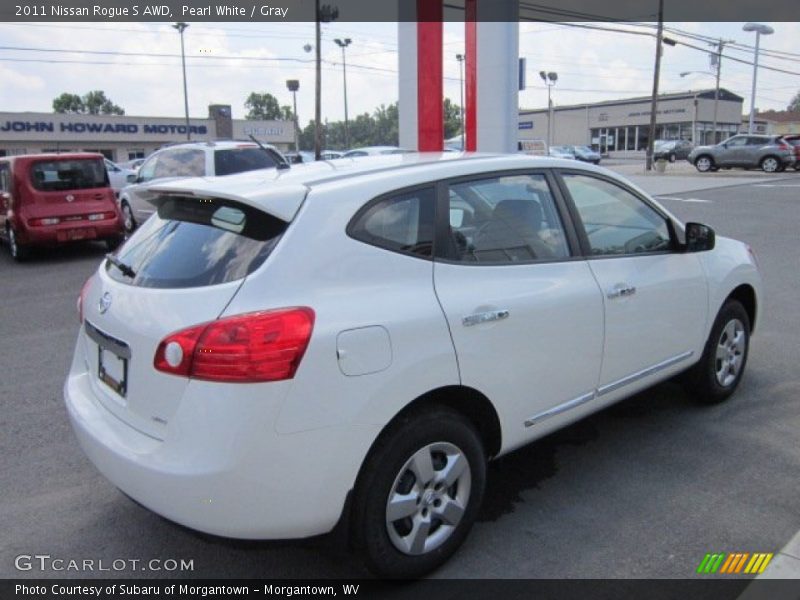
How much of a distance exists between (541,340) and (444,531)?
0.94 m

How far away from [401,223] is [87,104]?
12375 centimetres

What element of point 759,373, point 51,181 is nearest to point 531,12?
point 51,181

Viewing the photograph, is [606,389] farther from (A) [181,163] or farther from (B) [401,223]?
(A) [181,163]

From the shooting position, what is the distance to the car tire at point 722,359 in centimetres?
434

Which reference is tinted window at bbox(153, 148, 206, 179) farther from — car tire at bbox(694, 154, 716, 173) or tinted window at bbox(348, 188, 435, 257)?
car tire at bbox(694, 154, 716, 173)

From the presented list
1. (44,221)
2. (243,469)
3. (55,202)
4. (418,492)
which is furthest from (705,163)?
(243,469)

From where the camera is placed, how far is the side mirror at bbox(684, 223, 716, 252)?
4062 mm

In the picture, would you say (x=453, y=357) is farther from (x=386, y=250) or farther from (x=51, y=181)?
(x=51, y=181)

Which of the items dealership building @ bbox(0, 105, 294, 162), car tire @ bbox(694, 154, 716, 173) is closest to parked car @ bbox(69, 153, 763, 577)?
car tire @ bbox(694, 154, 716, 173)

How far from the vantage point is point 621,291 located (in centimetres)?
352

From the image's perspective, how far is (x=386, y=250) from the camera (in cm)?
273

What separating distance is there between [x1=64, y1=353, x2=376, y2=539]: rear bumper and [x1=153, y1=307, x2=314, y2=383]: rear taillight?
0.17ft

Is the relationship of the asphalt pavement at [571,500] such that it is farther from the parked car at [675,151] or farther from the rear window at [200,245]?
the parked car at [675,151]

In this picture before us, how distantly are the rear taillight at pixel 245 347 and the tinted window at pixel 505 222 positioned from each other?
86cm
